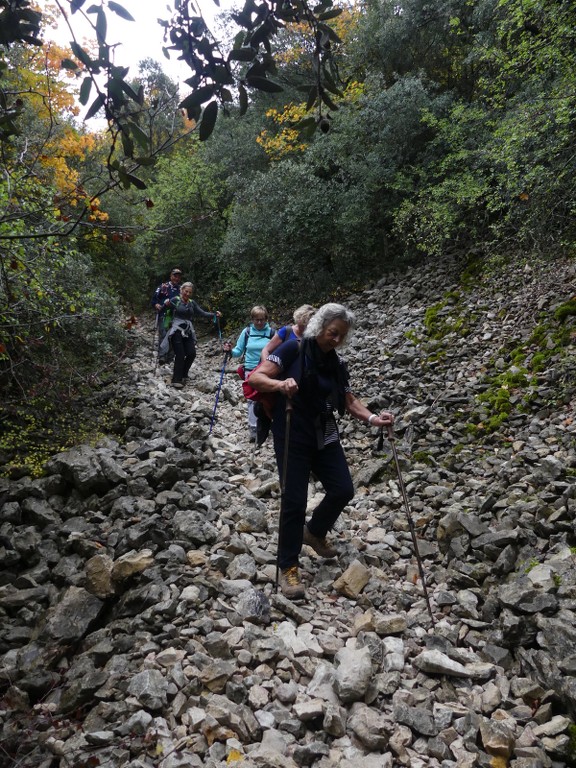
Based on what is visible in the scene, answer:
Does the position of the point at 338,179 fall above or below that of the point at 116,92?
above

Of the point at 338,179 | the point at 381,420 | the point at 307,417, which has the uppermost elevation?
the point at 338,179

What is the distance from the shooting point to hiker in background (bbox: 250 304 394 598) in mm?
4398

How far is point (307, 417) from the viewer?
15.0 feet

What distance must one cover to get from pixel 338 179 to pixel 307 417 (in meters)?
14.2

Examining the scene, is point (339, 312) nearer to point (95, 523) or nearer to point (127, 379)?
point (95, 523)

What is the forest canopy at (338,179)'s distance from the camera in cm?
794

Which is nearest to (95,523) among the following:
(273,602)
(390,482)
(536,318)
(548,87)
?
(273,602)

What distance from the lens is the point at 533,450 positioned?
20.0ft

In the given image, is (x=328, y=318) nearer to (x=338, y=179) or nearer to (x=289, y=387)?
(x=289, y=387)

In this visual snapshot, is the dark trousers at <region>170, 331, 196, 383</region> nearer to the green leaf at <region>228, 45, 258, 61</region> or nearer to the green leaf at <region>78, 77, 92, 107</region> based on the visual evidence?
the green leaf at <region>78, 77, 92, 107</region>

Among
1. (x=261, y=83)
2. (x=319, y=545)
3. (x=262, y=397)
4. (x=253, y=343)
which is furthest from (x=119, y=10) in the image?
(x=253, y=343)

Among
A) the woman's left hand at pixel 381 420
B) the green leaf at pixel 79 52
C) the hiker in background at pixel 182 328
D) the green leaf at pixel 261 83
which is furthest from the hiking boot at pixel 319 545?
the hiker in background at pixel 182 328

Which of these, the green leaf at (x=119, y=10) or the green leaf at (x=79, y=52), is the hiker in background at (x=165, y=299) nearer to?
the green leaf at (x=79, y=52)

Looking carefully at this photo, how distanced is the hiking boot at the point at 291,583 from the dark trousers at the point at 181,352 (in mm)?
7537
